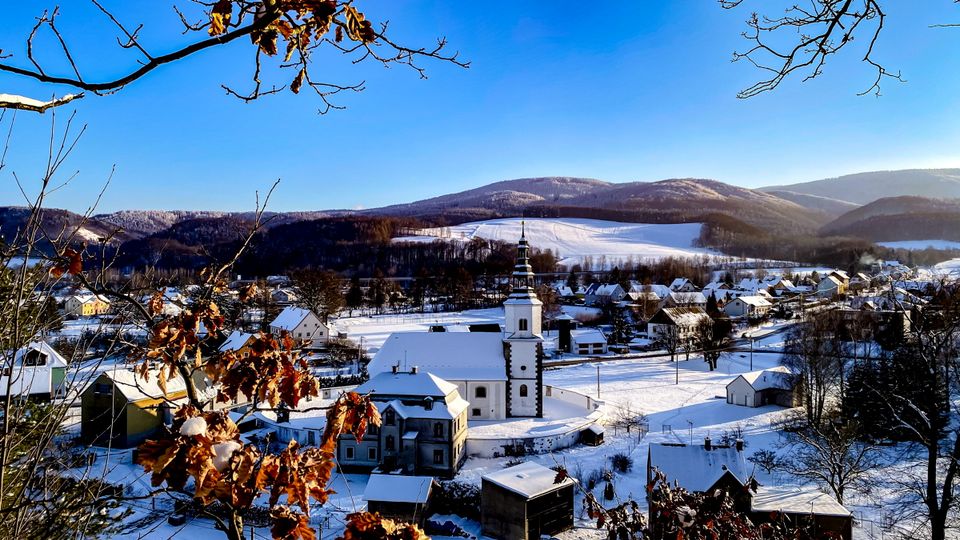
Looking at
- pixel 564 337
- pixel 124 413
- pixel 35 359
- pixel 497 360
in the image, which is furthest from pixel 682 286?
pixel 35 359

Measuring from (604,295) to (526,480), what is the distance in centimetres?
5791

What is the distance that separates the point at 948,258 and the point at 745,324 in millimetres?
64671

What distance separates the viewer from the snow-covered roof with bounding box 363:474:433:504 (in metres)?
15.2

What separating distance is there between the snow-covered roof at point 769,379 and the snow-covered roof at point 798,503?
1371cm

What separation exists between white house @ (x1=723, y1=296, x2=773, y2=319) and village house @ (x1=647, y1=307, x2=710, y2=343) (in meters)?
9.49

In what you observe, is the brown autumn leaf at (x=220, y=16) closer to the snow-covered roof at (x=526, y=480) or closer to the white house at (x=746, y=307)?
the snow-covered roof at (x=526, y=480)

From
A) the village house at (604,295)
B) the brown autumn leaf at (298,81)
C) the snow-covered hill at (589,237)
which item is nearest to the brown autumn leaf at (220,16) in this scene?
the brown autumn leaf at (298,81)

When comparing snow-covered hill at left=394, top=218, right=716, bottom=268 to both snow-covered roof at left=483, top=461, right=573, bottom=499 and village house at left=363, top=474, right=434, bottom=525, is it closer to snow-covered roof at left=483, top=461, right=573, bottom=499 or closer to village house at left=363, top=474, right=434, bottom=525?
snow-covered roof at left=483, top=461, right=573, bottom=499

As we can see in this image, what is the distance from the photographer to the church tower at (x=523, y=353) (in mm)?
24734

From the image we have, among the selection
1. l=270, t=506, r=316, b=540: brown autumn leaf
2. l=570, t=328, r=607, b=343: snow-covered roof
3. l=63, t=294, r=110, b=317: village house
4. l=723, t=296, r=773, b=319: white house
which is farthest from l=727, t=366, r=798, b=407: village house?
l=723, t=296, r=773, b=319: white house

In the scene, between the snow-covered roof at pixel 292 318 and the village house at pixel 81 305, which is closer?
the village house at pixel 81 305

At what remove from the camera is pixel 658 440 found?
22016 mm

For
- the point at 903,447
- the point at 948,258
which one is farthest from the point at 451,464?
the point at 948,258

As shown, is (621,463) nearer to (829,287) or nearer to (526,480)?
(526,480)
